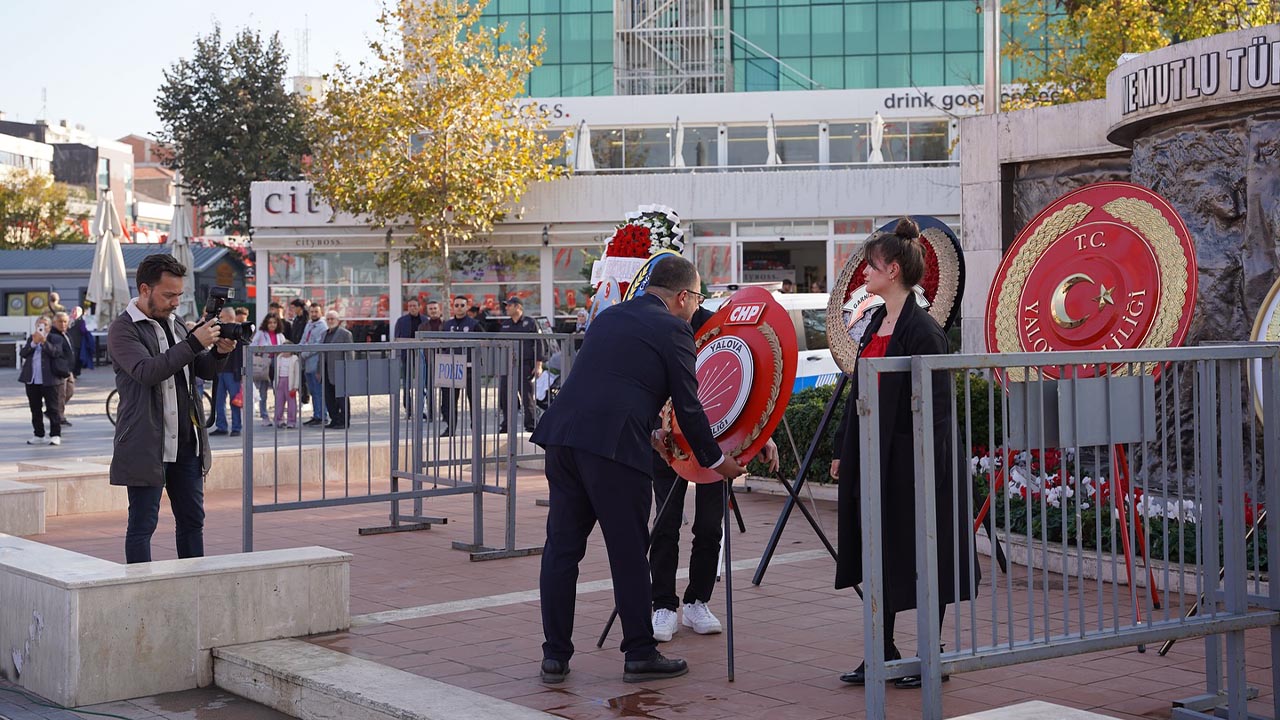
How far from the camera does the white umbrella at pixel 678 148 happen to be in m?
38.3

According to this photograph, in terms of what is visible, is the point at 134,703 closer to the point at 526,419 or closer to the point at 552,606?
the point at 552,606

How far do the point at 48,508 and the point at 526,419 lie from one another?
12.9 feet

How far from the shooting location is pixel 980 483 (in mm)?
9188

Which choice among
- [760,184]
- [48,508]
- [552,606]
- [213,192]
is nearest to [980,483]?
[552,606]

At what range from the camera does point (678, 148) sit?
38.3 meters

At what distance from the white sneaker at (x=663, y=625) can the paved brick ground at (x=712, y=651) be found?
2.5 inches

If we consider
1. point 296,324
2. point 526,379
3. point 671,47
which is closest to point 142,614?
point 526,379

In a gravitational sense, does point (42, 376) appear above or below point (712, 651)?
above

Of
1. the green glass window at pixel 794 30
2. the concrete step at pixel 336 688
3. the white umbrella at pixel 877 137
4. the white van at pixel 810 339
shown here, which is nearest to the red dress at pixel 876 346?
the concrete step at pixel 336 688

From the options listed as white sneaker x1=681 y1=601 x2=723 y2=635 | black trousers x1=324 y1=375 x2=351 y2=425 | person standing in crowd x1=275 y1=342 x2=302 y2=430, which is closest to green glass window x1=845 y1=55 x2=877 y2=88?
person standing in crowd x1=275 y1=342 x2=302 y2=430

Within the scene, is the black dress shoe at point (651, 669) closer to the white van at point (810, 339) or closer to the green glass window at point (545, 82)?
the white van at point (810, 339)

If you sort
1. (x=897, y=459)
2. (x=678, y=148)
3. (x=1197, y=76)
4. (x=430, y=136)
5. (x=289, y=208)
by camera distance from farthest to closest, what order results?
(x=678, y=148), (x=289, y=208), (x=430, y=136), (x=1197, y=76), (x=897, y=459)

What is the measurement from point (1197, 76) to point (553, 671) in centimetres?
634

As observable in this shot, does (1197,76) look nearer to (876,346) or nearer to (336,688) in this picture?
(876,346)
